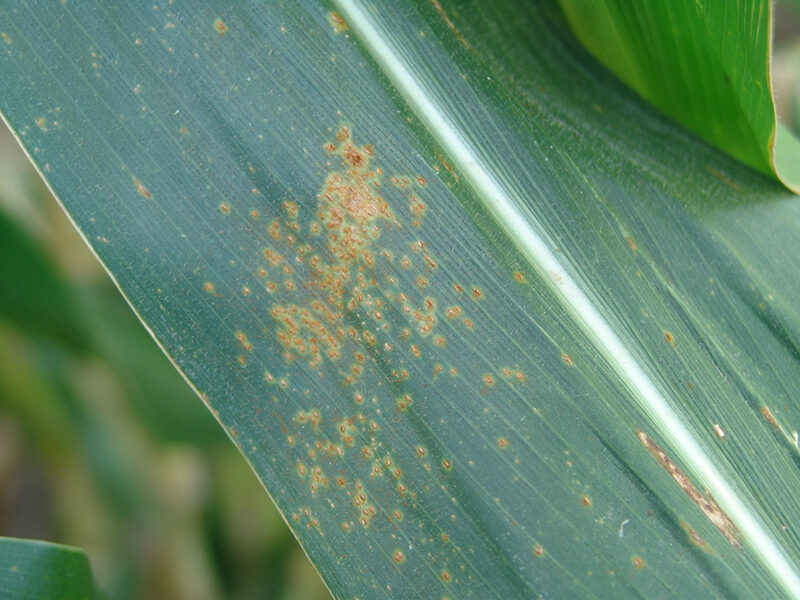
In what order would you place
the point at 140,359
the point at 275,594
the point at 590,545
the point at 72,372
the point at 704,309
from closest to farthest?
the point at 590,545 < the point at 704,309 < the point at 140,359 < the point at 72,372 < the point at 275,594

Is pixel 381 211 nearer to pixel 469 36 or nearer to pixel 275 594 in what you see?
pixel 469 36

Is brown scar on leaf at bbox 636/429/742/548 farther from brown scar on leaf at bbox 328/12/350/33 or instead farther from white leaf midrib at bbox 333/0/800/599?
brown scar on leaf at bbox 328/12/350/33

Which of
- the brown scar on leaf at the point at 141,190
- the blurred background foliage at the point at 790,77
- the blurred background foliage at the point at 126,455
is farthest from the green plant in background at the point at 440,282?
the blurred background foliage at the point at 790,77

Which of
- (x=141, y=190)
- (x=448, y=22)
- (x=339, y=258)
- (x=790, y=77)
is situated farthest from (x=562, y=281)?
(x=790, y=77)

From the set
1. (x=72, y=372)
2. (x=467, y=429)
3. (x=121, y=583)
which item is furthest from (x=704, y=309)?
(x=121, y=583)

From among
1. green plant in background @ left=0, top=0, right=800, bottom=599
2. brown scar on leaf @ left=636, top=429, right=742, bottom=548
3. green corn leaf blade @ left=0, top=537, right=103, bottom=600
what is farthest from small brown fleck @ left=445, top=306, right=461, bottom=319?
green corn leaf blade @ left=0, top=537, right=103, bottom=600

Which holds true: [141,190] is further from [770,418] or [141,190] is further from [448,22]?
[770,418]

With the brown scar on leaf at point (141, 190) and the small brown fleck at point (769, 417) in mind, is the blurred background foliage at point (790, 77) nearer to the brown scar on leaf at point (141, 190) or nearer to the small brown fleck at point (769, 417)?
the small brown fleck at point (769, 417)

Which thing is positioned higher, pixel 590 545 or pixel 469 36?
pixel 469 36
